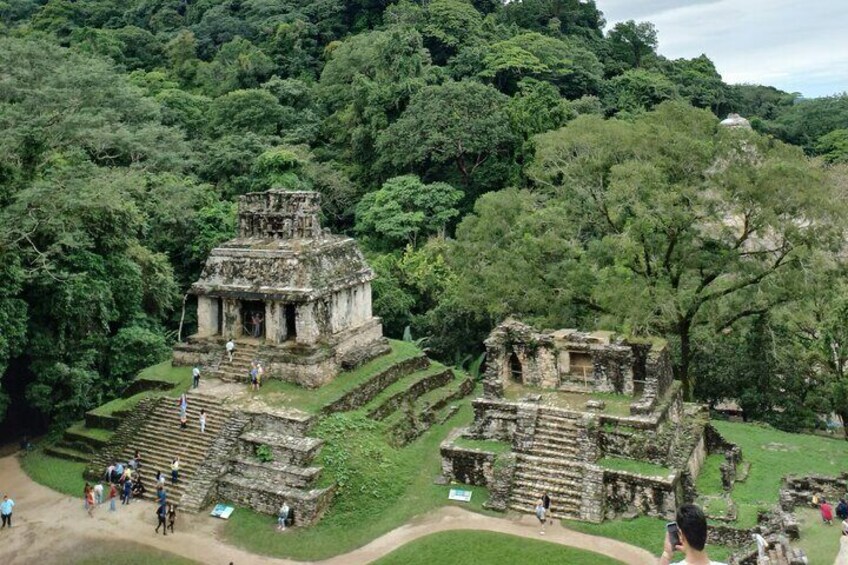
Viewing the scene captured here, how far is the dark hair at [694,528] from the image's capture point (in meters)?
5.56

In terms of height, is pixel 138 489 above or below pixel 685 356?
below

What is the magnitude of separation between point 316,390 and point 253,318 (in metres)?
3.66

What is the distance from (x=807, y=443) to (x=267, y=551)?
621 inches

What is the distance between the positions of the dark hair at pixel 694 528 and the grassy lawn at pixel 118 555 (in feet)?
40.8

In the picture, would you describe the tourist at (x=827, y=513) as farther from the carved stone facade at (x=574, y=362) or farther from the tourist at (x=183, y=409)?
the tourist at (x=183, y=409)

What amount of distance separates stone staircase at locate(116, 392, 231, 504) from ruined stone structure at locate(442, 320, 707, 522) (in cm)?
633

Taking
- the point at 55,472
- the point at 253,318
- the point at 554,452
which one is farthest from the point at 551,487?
the point at 55,472

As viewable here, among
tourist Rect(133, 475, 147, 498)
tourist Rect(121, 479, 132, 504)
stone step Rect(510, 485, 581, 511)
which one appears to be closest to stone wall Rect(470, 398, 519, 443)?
stone step Rect(510, 485, 581, 511)

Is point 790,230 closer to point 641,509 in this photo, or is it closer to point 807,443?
point 807,443

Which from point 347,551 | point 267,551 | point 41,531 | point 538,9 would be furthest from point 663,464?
point 538,9

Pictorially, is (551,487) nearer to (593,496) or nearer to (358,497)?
(593,496)

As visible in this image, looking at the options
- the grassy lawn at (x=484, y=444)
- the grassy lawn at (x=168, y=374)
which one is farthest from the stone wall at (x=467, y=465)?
the grassy lawn at (x=168, y=374)

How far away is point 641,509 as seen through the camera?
16094mm

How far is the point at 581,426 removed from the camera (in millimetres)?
17484
